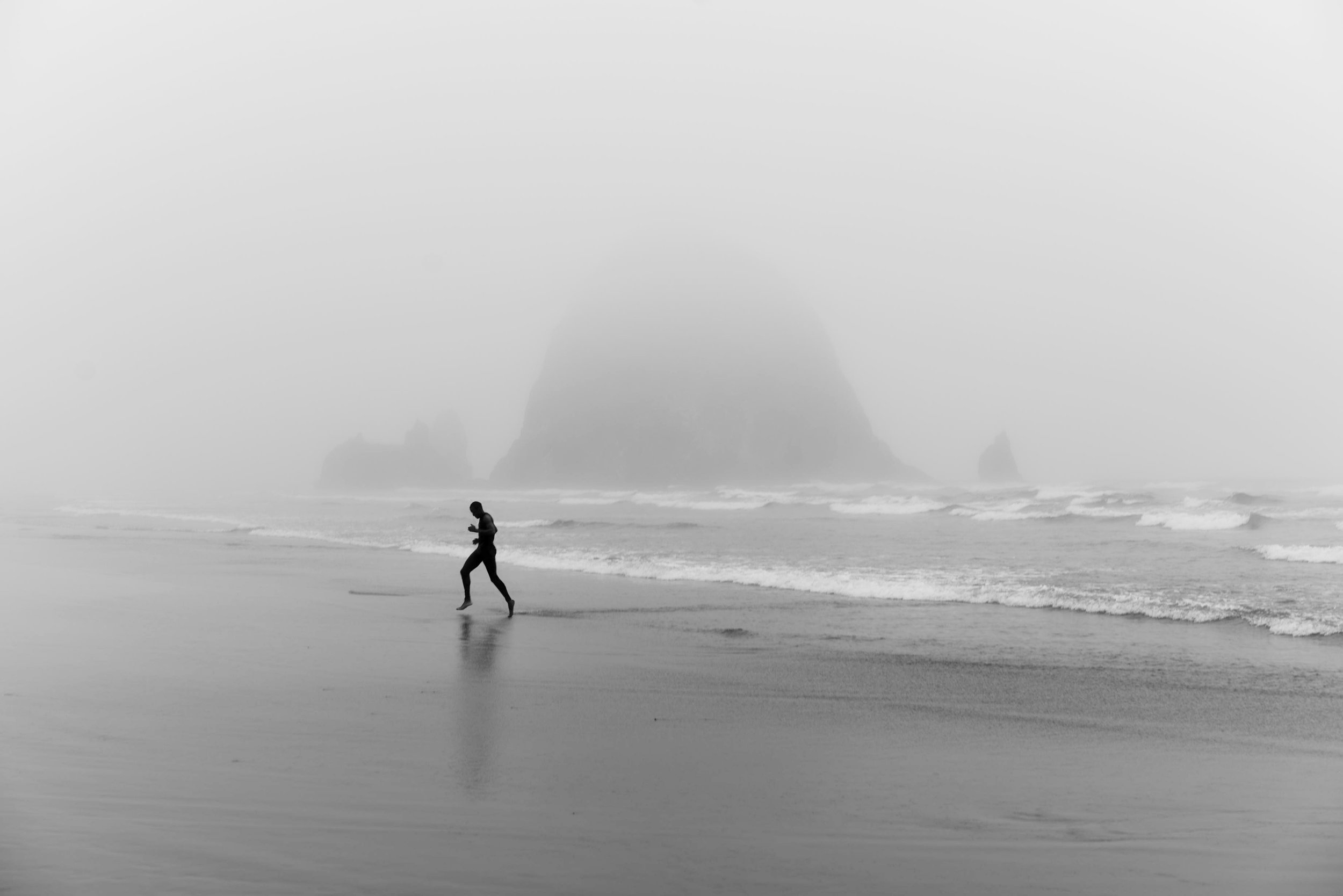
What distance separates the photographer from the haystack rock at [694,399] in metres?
117

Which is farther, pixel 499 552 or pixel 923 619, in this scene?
pixel 499 552

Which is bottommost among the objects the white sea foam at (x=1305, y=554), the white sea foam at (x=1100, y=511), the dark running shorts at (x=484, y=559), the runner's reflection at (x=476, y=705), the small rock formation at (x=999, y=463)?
the runner's reflection at (x=476, y=705)

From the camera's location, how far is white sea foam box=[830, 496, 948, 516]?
48781 millimetres

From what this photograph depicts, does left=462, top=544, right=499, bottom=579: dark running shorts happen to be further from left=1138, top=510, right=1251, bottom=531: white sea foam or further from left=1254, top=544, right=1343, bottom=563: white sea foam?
left=1138, top=510, right=1251, bottom=531: white sea foam

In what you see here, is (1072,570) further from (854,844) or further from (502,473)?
(502,473)

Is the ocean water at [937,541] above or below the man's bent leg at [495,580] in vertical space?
below

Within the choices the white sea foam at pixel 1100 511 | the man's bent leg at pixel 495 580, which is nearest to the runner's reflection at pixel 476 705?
the man's bent leg at pixel 495 580

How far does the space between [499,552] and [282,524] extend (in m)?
20.4

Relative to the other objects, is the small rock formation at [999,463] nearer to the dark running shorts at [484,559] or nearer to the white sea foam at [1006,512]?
the white sea foam at [1006,512]

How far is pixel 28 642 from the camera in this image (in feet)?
37.8

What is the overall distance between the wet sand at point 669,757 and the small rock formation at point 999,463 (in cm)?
10864

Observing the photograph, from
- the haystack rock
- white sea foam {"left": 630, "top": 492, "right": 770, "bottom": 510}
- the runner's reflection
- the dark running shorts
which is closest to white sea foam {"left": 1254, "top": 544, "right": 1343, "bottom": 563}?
the dark running shorts


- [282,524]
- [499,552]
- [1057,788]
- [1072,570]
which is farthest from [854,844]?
[282,524]

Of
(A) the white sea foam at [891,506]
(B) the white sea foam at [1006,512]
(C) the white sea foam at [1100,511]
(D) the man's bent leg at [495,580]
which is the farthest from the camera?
(A) the white sea foam at [891,506]
